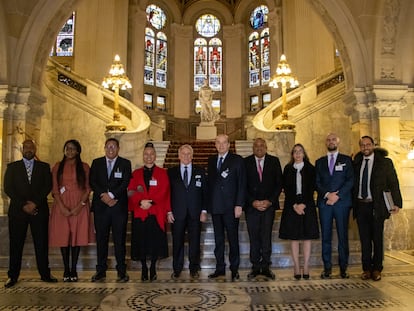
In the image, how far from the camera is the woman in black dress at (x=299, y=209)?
184 inches

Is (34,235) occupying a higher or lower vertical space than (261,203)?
lower

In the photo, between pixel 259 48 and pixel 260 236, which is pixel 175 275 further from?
pixel 259 48

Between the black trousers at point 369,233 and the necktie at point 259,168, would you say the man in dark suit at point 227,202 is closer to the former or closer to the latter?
the necktie at point 259,168

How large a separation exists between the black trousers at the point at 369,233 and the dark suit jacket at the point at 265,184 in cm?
97

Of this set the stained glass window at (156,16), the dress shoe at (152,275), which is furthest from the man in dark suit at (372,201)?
the stained glass window at (156,16)

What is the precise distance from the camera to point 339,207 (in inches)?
187

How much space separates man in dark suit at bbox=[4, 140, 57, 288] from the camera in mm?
4629

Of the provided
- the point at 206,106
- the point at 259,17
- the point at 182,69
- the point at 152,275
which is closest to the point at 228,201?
the point at 152,275

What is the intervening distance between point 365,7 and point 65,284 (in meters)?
6.82

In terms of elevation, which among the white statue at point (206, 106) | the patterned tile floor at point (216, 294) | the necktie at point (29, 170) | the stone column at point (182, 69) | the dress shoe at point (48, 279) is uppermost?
the stone column at point (182, 69)

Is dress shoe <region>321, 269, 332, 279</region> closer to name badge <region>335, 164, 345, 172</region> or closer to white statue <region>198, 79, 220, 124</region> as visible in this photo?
name badge <region>335, 164, 345, 172</region>

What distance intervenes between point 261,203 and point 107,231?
173 cm

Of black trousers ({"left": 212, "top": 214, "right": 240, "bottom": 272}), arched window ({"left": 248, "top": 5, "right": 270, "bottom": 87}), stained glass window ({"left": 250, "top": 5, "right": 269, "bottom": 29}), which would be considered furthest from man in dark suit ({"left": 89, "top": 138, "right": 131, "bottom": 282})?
stained glass window ({"left": 250, "top": 5, "right": 269, "bottom": 29})

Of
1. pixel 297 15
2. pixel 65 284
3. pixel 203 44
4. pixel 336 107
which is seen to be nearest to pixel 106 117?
pixel 336 107
